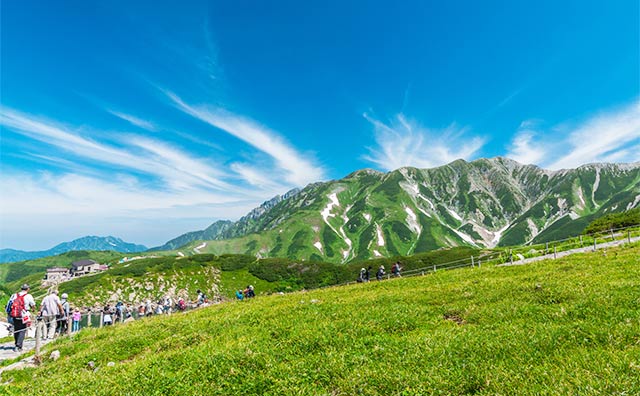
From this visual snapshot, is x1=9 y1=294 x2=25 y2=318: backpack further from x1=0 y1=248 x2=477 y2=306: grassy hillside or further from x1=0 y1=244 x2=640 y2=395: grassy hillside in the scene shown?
x1=0 y1=248 x2=477 y2=306: grassy hillside

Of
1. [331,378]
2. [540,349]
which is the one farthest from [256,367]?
[540,349]

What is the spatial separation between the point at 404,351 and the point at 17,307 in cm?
2470

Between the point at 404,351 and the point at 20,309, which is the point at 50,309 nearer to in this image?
the point at 20,309

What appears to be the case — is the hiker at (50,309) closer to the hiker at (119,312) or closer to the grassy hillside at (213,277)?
the hiker at (119,312)

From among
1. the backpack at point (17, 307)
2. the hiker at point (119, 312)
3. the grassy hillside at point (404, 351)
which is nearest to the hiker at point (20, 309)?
the backpack at point (17, 307)

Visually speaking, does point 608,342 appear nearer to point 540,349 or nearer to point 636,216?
point 540,349

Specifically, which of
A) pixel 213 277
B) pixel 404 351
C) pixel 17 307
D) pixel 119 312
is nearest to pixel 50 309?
pixel 17 307

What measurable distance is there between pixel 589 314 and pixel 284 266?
173846mm

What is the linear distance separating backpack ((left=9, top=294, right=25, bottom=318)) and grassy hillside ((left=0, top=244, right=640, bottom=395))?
18.0 ft

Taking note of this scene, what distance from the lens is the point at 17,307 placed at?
21562mm

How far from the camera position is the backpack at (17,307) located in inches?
847

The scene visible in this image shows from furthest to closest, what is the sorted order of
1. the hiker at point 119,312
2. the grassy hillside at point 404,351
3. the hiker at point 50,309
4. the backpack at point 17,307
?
the hiker at point 119,312
the hiker at point 50,309
the backpack at point 17,307
the grassy hillside at point 404,351

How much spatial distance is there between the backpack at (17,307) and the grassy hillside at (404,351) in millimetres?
5490

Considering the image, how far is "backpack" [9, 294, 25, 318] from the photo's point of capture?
70.6 ft
